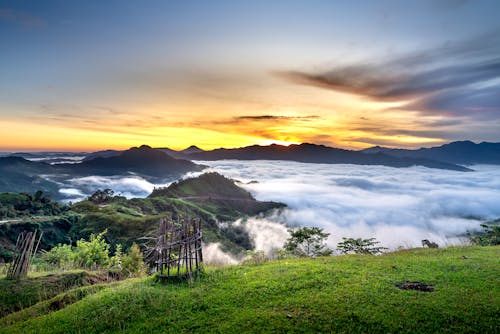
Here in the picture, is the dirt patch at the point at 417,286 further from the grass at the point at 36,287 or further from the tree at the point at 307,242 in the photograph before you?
the grass at the point at 36,287

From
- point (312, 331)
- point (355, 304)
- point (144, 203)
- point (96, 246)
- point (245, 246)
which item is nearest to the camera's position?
point (312, 331)

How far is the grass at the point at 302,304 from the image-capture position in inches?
344

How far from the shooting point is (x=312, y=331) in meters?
8.45

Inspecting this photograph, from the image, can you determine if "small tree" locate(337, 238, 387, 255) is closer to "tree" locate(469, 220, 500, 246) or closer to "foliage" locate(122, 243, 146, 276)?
"tree" locate(469, 220, 500, 246)

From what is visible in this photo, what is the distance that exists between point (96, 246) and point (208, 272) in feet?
44.4

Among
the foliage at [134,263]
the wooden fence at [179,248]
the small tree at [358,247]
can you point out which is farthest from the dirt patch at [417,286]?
the foliage at [134,263]

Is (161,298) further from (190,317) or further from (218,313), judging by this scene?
(218,313)

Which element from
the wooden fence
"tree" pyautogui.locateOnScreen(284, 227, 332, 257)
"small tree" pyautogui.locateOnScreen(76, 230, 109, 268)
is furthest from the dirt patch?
"small tree" pyautogui.locateOnScreen(76, 230, 109, 268)

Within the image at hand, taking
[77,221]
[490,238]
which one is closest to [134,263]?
[490,238]

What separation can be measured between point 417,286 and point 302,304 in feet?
A: 16.0

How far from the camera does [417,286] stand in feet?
37.2

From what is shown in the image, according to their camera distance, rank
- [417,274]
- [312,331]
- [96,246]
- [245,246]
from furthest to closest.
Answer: [245,246]
[96,246]
[417,274]
[312,331]

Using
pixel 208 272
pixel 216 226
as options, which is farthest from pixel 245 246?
pixel 208 272

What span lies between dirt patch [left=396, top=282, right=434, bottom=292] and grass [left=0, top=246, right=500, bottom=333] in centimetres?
33
